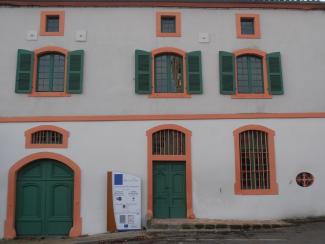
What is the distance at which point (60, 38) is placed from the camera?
1598cm

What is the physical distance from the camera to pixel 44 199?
15.2 metres

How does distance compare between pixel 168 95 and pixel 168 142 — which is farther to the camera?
pixel 168 95

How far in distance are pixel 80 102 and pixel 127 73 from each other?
1.97 m

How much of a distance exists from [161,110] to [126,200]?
336cm

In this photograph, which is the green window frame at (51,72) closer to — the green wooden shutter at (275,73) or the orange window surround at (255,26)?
the orange window surround at (255,26)

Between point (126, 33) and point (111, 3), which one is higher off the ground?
point (111, 3)

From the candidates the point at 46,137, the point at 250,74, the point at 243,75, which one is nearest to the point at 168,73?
the point at 243,75

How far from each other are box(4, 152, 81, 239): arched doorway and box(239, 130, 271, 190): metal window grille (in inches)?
227

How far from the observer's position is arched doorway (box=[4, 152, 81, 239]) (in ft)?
48.9

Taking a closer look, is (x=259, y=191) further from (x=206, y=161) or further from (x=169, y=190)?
(x=169, y=190)

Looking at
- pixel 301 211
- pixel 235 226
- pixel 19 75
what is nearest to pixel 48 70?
pixel 19 75

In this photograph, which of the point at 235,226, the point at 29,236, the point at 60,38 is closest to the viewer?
the point at 235,226

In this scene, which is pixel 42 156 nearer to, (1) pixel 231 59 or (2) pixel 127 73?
(2) pixel 127 73

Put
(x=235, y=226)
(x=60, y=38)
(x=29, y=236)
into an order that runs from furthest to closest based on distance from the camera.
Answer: (x=60, y=38)
(x=29, y=236)
(x=235, y=226)
